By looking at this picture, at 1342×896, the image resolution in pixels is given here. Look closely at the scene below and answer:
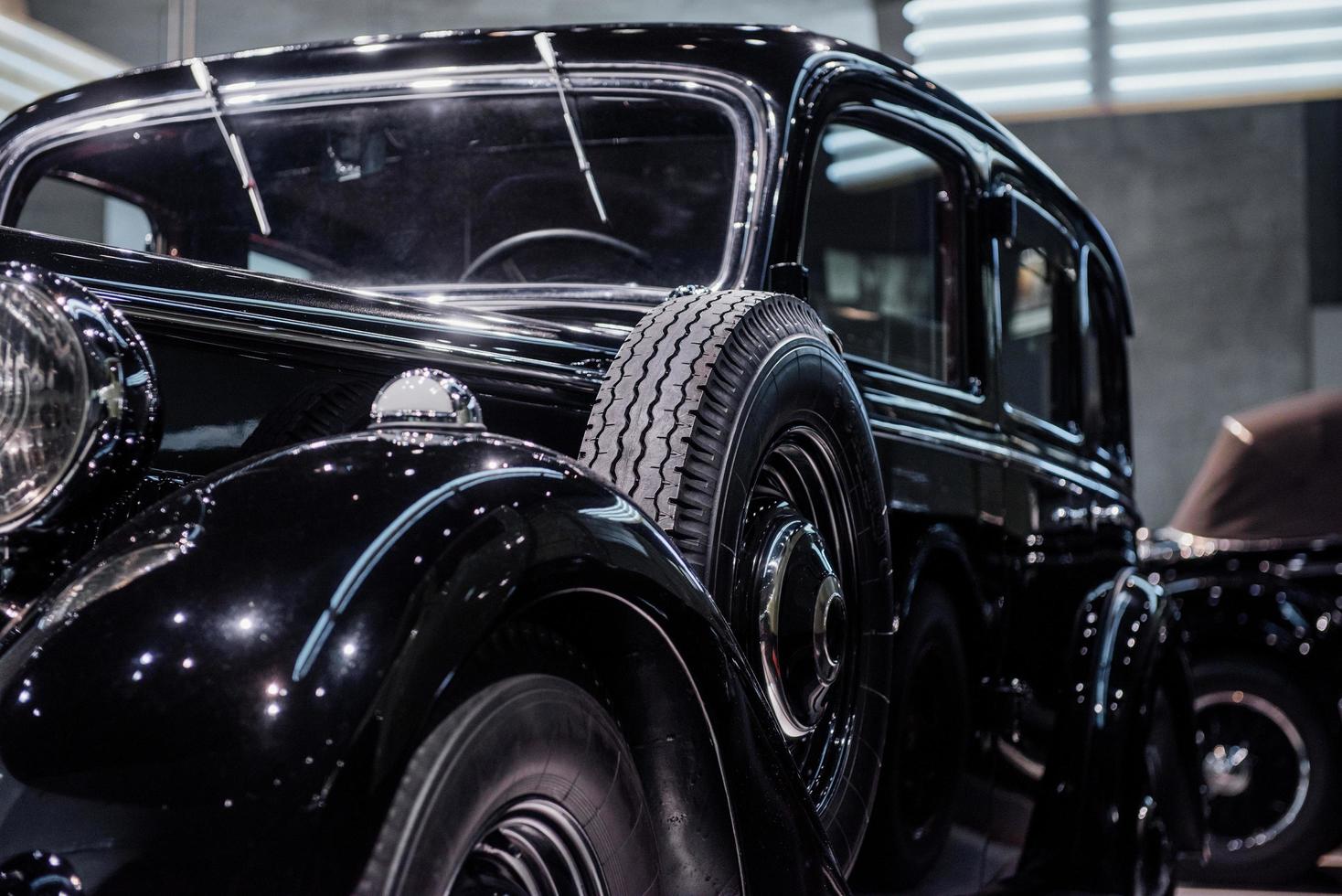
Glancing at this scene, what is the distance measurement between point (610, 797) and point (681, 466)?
44 centimetres

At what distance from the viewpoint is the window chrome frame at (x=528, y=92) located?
2373mm

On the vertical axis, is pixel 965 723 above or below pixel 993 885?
above

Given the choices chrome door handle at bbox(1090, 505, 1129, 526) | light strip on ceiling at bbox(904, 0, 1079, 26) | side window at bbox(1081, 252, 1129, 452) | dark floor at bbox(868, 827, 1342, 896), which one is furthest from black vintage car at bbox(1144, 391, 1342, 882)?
dark floor at bbox(868, 827, 1342, 896)

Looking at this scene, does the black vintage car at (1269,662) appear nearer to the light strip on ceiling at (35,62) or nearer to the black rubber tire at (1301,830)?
the black rubber tire at (1301,830)

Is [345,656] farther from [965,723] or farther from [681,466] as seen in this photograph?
[965,723]

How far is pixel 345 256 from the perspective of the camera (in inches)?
98.5

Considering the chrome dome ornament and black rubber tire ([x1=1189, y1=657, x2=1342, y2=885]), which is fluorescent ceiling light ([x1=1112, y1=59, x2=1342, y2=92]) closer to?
black rubber tire ([x1=1189, y1=657, x2=1342, y2=885])

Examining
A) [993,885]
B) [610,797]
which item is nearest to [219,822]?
[610,797]

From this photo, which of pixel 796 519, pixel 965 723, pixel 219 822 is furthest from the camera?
pixel 965 723

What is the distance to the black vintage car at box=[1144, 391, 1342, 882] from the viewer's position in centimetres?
598

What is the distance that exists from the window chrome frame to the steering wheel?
0.63ft

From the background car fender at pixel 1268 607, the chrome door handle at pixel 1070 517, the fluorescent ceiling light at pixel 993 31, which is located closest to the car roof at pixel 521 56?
the chrome door handle at pixel 1070 517

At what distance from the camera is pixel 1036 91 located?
849 centimetres

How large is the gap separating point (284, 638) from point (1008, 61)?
26.6 feet
